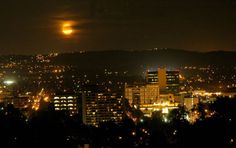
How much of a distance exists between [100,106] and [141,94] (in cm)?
1490

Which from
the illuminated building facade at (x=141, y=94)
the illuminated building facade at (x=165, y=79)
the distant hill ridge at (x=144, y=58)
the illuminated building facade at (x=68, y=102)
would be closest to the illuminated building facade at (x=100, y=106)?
the illuminated building facade at (x=68, y=102)

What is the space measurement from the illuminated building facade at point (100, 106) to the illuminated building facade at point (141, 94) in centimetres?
1030

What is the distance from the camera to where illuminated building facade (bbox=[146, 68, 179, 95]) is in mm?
65188

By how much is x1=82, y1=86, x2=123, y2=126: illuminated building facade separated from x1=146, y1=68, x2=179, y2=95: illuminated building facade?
64.2ft

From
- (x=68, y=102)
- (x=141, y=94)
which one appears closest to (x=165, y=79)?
(x=141, y=94)

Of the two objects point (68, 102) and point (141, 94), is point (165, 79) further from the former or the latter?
point (68, 102)

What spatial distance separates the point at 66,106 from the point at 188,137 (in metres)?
29.6

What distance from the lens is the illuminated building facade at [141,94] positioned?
56.2m

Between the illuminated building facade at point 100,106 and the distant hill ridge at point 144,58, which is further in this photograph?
the distant hill ridge at point 144,58

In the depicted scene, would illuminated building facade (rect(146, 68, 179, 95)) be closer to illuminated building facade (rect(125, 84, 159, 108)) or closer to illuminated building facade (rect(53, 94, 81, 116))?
illuminated building facade (rect(125, 84, 159, 108))

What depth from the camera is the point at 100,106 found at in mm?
43594

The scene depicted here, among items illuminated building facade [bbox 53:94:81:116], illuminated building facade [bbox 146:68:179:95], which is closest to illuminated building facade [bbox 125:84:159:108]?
illuminated building facade [bbox 146:68:179:95]

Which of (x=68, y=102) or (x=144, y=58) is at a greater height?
(x=144, y=58)

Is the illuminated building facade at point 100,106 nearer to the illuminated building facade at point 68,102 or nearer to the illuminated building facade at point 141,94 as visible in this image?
the illuminated building facade at point 68,102
